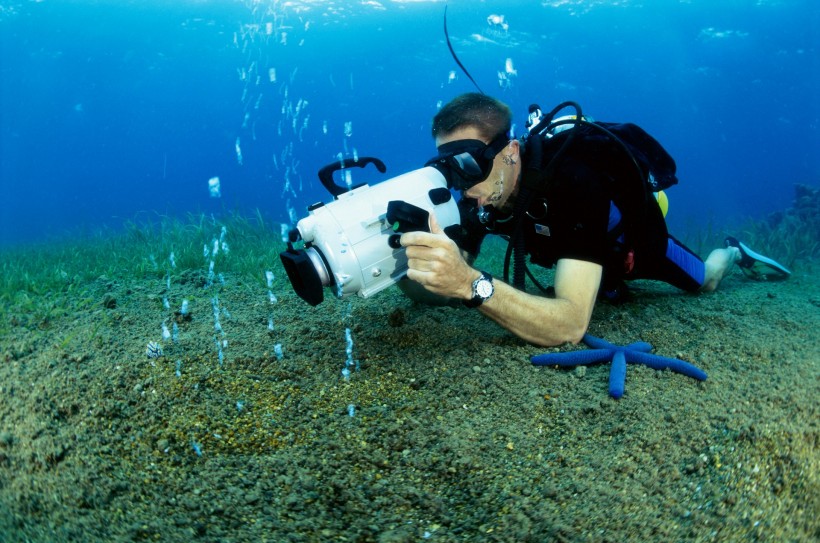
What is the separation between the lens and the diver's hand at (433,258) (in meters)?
2.31

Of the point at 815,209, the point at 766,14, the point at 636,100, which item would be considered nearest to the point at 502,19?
the point at 766,14

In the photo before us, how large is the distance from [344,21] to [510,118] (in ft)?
110

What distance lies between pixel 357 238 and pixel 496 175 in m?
1.21

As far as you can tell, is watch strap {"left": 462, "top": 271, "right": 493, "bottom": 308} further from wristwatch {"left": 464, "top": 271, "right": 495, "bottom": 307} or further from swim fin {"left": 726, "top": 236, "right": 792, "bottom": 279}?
swim fin {"left": 726, "top": 236, "right": 792, "bottom": 279}

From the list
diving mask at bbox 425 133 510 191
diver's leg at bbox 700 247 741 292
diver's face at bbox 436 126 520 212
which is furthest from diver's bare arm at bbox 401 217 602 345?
diver's leg at bbox 700 247 741 292

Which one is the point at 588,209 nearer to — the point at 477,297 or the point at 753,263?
the point at 477,297

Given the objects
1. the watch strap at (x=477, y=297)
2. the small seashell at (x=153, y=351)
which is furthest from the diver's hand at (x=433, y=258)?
the small seashell at (x=153, y=351)

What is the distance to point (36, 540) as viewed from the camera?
4.84 feet

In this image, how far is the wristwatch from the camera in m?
2.59

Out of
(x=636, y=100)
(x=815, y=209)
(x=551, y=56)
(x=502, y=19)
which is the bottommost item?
(x=636, y=100)

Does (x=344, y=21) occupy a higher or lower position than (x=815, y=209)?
higher

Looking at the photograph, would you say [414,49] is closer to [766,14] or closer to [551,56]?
[551,56]

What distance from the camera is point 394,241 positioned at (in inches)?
91.0

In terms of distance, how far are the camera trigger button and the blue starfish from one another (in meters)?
1.08
